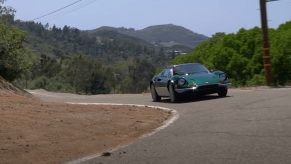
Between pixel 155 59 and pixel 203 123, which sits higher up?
pixel 155 59

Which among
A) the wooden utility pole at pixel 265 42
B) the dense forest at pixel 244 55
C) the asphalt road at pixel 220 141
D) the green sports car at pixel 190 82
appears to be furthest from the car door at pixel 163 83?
the dense forest at pixel 244 55

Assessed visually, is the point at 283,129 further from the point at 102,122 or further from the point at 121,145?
the point at 102,122

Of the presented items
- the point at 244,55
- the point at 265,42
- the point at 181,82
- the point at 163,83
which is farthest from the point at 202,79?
the point at 244,55

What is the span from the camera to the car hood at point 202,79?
14.3m

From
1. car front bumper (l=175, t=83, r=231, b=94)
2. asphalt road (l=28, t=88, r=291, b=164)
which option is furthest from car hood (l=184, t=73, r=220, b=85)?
asphalt road (l=28, t=88, r=291, b=164)

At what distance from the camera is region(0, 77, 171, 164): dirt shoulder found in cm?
649

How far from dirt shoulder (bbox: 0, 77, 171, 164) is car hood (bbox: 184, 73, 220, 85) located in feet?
8.99

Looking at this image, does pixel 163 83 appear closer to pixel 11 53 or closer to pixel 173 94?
pixel 173 94

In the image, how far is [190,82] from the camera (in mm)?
14281

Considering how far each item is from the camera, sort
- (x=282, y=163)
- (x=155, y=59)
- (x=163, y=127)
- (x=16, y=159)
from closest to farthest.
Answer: (x=282, y=163) → (x=16, y=159) → (x=163, y=127) → (x=155, y=59)

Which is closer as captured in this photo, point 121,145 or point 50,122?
point 121,145

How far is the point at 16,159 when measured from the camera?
6.09 m

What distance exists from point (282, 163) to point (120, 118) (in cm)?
610

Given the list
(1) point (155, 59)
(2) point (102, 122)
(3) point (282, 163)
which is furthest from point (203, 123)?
(1) point (155, 59)
